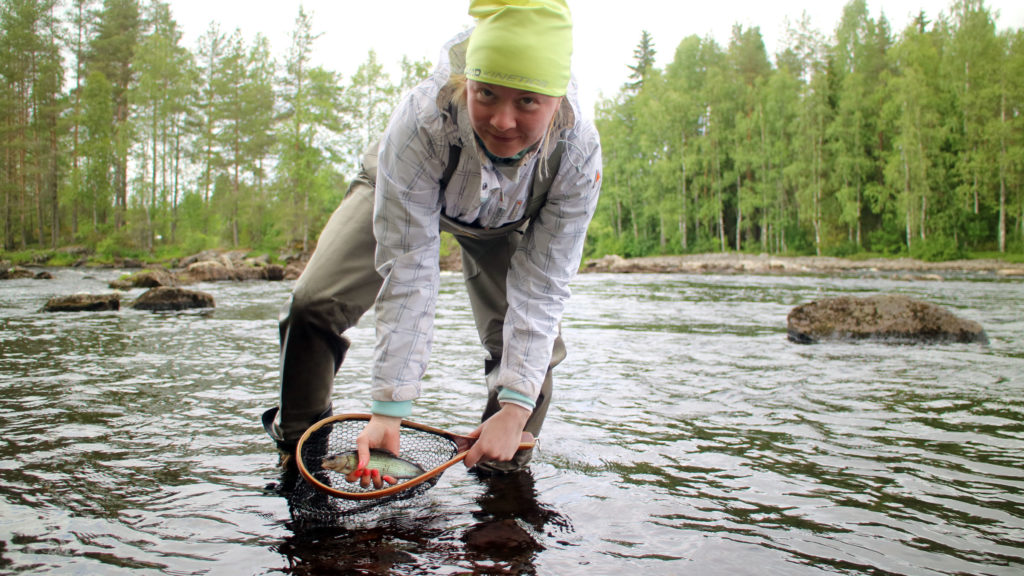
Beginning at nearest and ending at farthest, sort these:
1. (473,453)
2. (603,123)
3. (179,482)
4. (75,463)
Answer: (473,453) → (179,482) → (75,463) → (603,123)

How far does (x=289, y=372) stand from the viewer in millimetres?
2654

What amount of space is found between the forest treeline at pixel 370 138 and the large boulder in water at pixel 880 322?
93.0 feet

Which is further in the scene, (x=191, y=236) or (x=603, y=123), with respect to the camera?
(x=603, y=123)

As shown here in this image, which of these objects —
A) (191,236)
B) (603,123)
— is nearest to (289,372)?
(191,236)

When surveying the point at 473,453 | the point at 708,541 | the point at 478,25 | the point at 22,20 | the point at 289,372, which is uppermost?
the point at 22,20

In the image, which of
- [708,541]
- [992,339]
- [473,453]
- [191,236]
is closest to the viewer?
[708,541]

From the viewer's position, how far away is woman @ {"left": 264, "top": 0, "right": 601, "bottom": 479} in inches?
73.1

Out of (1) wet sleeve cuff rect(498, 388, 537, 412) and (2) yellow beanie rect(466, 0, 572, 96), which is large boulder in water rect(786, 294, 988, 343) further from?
(2) yellow beanie rect(466, 0, 572, 96)

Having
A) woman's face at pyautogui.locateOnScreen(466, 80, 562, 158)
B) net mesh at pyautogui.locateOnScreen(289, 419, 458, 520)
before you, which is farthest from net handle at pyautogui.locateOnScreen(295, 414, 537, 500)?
woman's face at pyautogui.locateOnScreen(466, 80, 562, 158)

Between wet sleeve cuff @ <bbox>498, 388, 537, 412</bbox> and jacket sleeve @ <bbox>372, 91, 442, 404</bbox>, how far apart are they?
1.01ft

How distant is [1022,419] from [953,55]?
38109 millimetres

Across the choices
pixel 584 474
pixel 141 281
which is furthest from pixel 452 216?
pixel 141 281

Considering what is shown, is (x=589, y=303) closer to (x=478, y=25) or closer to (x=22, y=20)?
(x=478, y=25)

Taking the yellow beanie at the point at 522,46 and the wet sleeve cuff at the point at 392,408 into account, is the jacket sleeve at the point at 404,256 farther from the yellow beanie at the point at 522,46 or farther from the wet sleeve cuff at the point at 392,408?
the yellow beanie at the point at 522,46
